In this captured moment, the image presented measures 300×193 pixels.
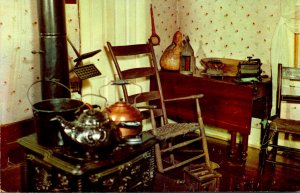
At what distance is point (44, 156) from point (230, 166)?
1.95 meters

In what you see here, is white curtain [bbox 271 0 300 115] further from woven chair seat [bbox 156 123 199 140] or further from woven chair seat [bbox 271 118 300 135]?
woven chair seat [bbox 156 123 199 140]

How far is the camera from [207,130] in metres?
4.32

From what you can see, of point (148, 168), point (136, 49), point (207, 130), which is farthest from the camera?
point (207, 130)

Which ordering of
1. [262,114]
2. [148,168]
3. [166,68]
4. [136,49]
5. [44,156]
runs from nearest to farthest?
1. [44,156]
2. [148,168]
3. [136,49]
4. [262,114]
5. [166,68]

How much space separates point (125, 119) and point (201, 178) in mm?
1202

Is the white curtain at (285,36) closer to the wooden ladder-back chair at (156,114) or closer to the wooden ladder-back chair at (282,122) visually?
the wooden ladder-back chair at (282,122)

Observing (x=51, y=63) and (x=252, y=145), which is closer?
(x=51, y=63)

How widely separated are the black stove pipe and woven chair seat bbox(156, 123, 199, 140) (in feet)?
2.98

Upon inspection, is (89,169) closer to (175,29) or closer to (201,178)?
(201,178)

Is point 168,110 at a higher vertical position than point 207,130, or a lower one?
higher

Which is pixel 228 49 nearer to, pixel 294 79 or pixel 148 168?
pixel 294 79

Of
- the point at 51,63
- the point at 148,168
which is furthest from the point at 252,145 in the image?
the point at 51,63

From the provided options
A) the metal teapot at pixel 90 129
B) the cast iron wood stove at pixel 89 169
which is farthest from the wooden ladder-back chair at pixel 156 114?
the metal teapot at pixel 90 129

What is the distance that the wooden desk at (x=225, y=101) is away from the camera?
11.1 ft
